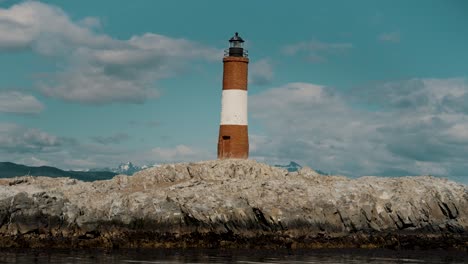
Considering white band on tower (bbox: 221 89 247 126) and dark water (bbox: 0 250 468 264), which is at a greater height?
white band on tower (bbox: 221 89 247 126)

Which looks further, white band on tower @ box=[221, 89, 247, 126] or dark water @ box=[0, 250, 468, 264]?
white band on tower @ box=[221, 89, 247, 126]

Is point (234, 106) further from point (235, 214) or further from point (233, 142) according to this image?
point (235, 214)

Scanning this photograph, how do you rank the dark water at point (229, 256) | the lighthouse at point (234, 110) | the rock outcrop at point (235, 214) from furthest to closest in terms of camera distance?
1. the lighthouse at point (234, 110)
2. the rock outcrop at point (235, 214)
3. the dark water at point (229, 256)

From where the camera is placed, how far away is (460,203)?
5612 cm

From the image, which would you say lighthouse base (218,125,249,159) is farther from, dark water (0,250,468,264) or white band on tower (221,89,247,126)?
dark water (0,250,468,264)

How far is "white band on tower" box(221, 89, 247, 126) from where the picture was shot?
62.4 metres

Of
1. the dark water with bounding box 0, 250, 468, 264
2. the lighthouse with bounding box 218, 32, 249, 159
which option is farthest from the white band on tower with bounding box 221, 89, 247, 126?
the dark water with bounding box 0, 250, 468, 264

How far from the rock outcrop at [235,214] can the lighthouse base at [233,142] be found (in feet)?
20.5

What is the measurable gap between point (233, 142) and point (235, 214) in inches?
567

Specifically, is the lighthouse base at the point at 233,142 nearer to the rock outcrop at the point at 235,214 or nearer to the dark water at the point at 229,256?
the rock outcrop at the point at 235,214

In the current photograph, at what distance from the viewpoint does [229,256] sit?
40.5 m

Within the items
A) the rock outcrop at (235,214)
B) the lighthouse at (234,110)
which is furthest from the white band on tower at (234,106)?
the rock outcrop at (235,214)

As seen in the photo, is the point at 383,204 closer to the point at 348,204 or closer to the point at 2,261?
the point at 348,204

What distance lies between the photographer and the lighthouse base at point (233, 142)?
62.5 metres
